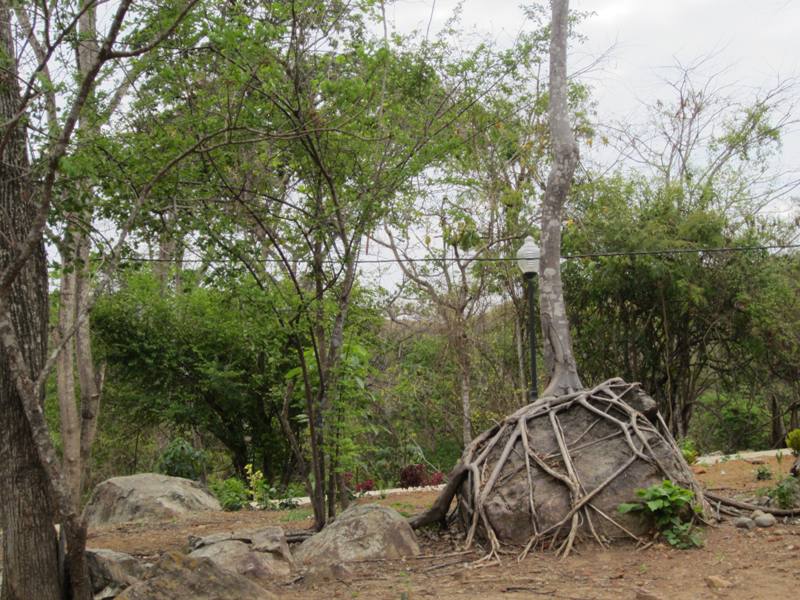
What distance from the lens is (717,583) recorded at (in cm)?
463

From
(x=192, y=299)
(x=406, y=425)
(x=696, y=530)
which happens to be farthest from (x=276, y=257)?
(x=406, y=425)

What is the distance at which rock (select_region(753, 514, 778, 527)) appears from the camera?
20.0 feet

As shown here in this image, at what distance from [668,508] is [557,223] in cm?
332

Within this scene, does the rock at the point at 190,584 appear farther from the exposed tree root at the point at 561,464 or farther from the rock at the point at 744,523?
the rock at the point at 744,523

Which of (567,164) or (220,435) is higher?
(567,164)

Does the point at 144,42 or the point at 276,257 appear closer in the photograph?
the point at 144,42

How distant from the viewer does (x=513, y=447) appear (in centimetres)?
666

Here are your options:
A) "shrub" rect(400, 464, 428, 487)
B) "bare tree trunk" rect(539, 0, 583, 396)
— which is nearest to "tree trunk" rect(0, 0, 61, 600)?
"bare tree trunk" rect(539, 0, 583, 396)

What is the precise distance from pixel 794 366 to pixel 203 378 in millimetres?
10933

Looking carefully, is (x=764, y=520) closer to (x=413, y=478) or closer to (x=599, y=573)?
(x=599, y=573)

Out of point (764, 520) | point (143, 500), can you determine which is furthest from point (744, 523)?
point (143, 500)

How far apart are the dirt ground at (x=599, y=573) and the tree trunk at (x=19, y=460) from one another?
4.81 feet

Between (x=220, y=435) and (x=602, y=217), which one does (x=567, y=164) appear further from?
(x=220, y=435)

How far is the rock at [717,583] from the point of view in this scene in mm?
4610
